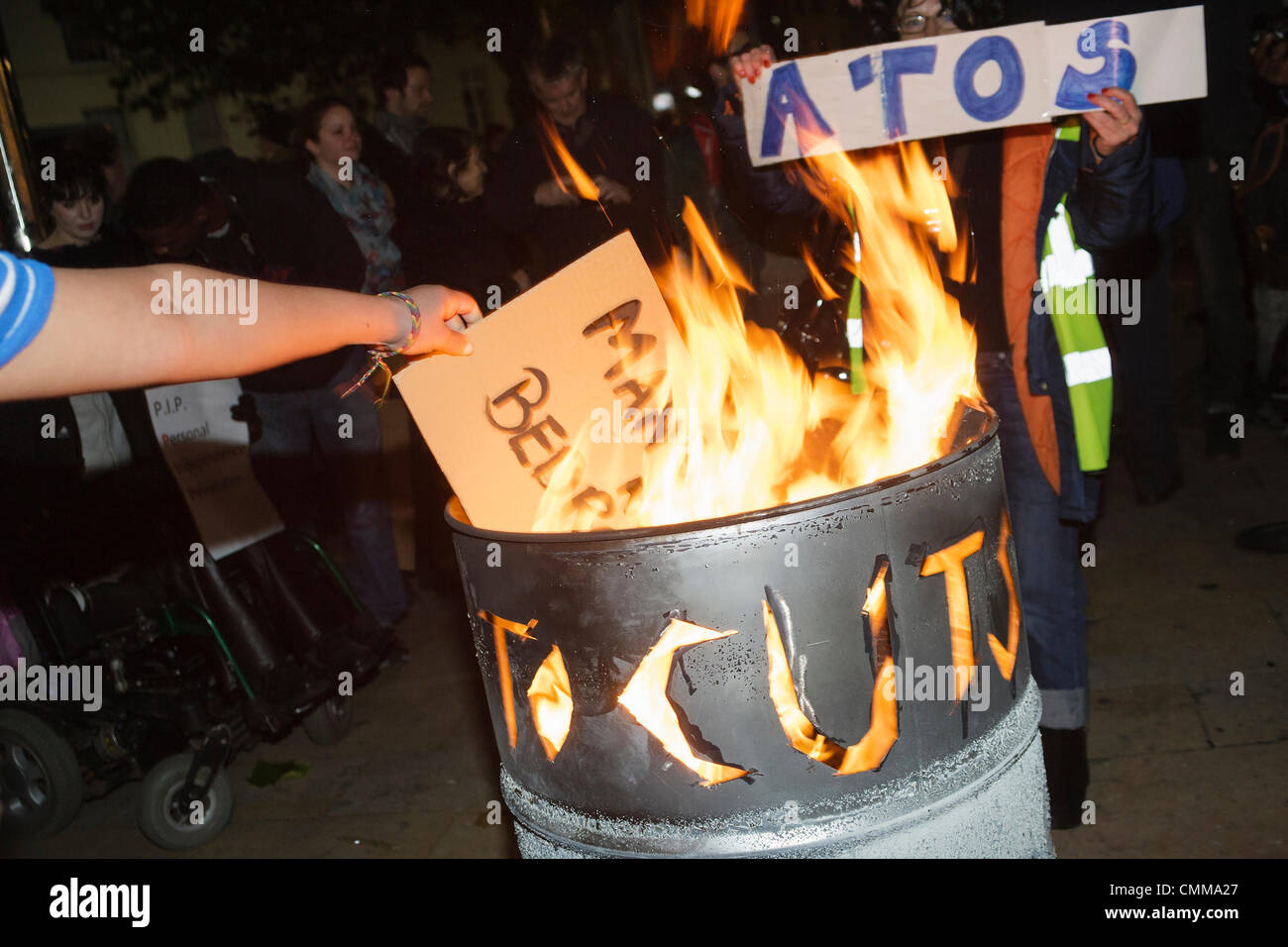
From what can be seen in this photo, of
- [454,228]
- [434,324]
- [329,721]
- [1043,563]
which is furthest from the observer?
[454,228]

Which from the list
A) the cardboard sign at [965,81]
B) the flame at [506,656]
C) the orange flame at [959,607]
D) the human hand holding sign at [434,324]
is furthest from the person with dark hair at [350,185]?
the orange flame at [959,607]

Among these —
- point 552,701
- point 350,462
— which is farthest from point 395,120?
point 552,701

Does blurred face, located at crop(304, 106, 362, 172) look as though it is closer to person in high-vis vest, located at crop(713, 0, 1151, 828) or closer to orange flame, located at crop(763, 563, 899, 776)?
person in high-vis vest, located at crop(713, 0, 1151, 828)

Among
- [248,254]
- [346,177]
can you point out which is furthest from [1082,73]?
[346,177]

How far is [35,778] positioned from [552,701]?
285 centimetres

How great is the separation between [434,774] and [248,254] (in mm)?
2303

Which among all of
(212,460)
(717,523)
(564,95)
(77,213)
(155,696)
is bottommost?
(155,696)

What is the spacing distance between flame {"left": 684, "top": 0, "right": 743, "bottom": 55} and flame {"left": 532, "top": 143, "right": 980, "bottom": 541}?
183cm

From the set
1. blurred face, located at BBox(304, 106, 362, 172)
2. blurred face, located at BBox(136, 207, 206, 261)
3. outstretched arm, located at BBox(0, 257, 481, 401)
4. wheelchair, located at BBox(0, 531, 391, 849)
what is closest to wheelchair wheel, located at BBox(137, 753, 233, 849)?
wheelchair, located at BBox(0, 531, 391, 849)

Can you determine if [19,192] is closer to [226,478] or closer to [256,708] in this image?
[226,478]

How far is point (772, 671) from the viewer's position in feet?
6.19

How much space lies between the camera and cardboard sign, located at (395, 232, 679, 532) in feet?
6.98

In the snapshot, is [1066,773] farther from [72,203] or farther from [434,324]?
[72,203]

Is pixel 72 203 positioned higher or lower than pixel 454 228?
higher
